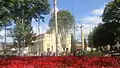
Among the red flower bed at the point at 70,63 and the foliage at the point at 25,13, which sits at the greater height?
the foliage at the point at 25,13

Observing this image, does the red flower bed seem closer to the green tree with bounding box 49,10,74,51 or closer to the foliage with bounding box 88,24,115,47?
the foliage with bounding box 88,24,115,47

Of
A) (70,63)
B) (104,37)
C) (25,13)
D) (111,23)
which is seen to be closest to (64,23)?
(104,37)

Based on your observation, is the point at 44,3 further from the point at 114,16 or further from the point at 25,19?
the point at 114,16

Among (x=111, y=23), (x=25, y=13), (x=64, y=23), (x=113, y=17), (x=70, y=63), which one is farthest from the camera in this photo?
(x=64, y=23)

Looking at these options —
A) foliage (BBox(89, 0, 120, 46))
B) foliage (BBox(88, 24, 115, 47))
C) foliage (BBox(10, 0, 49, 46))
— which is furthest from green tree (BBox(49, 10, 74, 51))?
foliage (BBox(10, 0, 49, 46))

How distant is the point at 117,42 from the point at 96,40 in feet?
31.7

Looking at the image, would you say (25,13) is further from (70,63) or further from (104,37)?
(70,63)

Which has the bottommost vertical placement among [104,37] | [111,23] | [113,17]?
[104,37]

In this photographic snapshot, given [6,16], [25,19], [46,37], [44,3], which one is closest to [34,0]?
[44,3]

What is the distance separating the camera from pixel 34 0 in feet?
159

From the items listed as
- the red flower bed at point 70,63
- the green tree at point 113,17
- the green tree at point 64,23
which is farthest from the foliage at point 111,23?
the red flower bed at point 70,63

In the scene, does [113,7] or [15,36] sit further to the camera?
[113,7]

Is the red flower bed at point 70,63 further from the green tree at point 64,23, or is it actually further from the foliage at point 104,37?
the green tree at point 64,23

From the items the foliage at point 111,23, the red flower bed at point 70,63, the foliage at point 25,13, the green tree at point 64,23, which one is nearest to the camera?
the red flower bed at point 70,63
